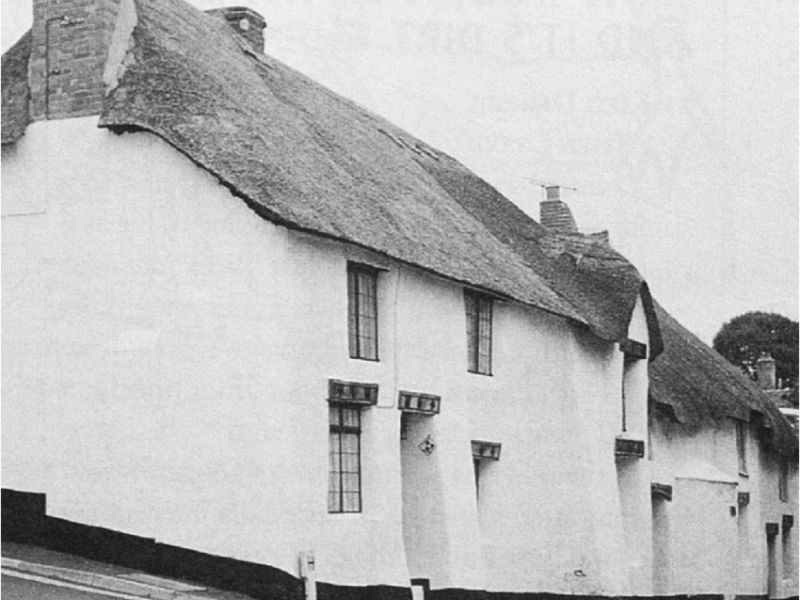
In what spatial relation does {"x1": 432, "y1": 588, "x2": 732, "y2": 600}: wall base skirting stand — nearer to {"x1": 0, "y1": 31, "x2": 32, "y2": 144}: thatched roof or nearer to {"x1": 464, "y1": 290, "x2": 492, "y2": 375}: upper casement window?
{"x1": 464, "y1": 290, "x2": 492, "y2": 375}: upper casement window

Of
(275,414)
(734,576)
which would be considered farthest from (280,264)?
(734,576)

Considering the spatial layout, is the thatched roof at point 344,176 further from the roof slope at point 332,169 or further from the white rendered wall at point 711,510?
the white rendered wall at point 711,510

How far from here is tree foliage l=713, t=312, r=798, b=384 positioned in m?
69.8

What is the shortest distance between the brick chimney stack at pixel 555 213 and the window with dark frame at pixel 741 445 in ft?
23.1

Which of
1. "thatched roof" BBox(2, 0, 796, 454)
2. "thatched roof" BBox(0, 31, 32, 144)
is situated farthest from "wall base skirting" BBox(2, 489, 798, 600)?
"thatched roof" BBox(0, 31, 32, 144)

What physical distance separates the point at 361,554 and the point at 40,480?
4.43 meters

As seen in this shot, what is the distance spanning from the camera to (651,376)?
32812 millimetres

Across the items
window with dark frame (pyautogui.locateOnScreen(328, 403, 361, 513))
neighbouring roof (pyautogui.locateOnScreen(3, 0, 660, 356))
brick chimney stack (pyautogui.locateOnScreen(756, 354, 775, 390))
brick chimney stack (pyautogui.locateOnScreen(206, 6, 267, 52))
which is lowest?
window with dark frame (pyautogui.locateOnScreen(328, 403, 361, 513))

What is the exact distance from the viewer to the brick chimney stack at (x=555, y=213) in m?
34.3

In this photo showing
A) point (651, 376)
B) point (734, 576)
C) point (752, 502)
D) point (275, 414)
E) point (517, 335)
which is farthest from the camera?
point (752, 502)

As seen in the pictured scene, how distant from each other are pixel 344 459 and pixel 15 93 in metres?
6.86

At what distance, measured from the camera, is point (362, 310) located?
20688mm

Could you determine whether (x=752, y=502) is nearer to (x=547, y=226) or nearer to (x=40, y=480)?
(x=547, y=226)

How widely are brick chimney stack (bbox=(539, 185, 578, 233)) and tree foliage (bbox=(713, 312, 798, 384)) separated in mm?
37592
